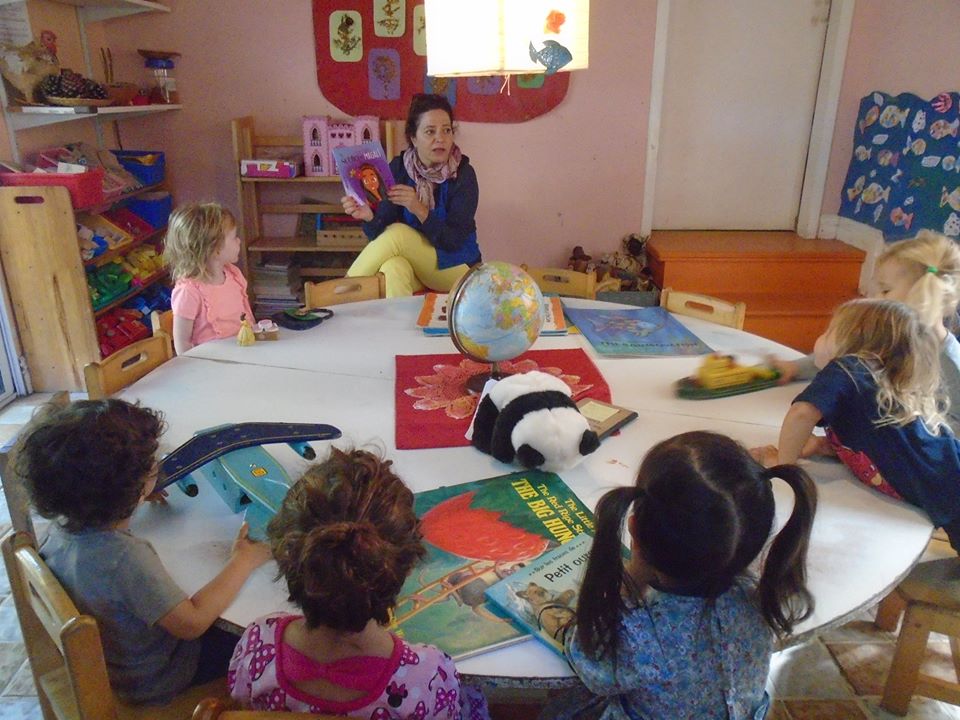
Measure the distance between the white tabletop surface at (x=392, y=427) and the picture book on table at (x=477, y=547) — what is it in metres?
0.03

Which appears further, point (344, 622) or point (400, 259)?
point (400, 259)

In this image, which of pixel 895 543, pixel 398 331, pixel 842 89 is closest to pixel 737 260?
pixel 842 89

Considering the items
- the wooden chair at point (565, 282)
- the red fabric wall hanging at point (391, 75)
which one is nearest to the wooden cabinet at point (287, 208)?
the red fabric wall hanging at point (391, 75)

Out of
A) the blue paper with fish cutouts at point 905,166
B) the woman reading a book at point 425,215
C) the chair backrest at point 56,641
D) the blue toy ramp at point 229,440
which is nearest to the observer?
the chair backrest at point 56,641

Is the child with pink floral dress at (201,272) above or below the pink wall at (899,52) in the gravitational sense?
below

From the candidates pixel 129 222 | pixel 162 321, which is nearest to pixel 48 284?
pixel 129 222

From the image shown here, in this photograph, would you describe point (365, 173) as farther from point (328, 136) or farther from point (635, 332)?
point (635, 332)

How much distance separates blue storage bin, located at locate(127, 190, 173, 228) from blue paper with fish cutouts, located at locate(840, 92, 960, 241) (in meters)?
3.30

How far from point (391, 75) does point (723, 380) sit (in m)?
2.52

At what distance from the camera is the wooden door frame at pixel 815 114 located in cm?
341

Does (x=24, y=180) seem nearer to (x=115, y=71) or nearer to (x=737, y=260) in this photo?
(x=115, y=71)

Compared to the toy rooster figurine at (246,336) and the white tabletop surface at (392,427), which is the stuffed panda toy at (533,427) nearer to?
the white tabletop surface at (392,427)

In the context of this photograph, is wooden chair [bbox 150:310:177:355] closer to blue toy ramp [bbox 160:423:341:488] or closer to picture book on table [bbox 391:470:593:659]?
blue toy ramp [bbox 160:423:341:488]

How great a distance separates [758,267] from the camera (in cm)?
344
